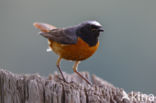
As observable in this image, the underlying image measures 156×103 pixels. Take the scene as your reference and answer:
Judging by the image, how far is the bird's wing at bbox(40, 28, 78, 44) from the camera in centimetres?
543

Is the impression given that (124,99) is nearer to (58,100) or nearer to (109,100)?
(109,100)

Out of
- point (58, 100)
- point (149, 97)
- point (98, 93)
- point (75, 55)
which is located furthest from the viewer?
point (75, 55)

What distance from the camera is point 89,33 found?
545cm

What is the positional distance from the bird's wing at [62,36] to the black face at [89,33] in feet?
0.38

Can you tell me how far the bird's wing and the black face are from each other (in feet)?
0.38

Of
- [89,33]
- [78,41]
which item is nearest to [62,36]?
[78,41]

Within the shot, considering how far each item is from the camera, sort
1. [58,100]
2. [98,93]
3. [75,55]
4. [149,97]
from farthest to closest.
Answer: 1. [75,55]
2. [149,97]
3. [98,93]
4. [58,100]

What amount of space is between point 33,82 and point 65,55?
1.76 meters

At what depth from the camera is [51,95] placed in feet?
12.0

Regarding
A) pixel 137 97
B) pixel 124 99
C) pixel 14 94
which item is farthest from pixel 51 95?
pixel 137 97

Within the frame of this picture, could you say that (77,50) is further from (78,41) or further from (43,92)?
(43,92)

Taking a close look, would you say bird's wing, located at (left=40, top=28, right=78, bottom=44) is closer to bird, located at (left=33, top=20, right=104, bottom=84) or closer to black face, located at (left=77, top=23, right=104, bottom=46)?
bird, located at (left=33, top=20, right=104, bottom=84)

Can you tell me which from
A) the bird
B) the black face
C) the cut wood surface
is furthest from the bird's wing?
the cut wood surface

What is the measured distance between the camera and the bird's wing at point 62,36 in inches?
214
